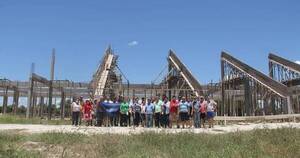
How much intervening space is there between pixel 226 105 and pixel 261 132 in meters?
19.4

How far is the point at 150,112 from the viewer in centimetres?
1738

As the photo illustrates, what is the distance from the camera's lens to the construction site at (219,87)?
1046 inches

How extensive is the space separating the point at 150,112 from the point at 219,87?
1711cm

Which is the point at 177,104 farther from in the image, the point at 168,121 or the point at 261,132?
the point at 261,132

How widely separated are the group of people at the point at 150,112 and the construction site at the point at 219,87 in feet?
18.1

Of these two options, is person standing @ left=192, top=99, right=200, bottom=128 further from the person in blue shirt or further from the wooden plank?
the wooden plank

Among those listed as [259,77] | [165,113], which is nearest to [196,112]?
[165,113]

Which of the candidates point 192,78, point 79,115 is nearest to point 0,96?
point 192,78

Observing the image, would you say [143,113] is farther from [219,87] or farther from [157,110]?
[219,87]

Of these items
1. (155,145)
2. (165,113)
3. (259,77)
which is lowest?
(155,145)

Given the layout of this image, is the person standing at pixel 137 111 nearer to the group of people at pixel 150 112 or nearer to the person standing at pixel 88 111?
the group of people at pixel 150 112

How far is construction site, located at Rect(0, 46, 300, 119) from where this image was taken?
26.6 metres

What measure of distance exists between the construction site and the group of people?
5523 millimetres

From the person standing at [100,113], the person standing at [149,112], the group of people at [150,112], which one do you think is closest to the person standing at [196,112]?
the group of people at [150,112]
